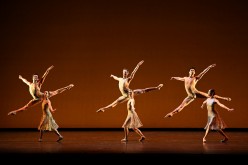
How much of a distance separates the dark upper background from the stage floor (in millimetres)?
1722

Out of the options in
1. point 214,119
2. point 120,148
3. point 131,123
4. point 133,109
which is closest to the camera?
point 120,148

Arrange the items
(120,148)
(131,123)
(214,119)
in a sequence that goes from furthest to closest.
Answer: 1. (131,123)
2. (214,119)
3. (120,148)

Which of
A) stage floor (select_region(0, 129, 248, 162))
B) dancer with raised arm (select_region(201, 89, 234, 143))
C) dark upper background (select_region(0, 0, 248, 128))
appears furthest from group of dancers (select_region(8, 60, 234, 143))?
dark upper background (select_region(0, 0, 248, 128))

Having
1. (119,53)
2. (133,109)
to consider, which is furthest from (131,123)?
(119,53)

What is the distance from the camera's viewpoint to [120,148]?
8.26 m

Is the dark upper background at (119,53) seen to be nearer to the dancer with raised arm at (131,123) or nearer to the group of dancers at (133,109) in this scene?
the group of dancers at (133,109)

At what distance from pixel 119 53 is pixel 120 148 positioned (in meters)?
4.47

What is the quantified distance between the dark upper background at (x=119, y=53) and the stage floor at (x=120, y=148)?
1722 millimetres

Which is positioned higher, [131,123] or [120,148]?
[131,123]

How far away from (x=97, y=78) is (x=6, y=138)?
125 inches

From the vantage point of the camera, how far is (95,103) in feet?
40.5

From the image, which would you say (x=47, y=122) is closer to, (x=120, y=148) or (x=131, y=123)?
(x=131, y=123)
